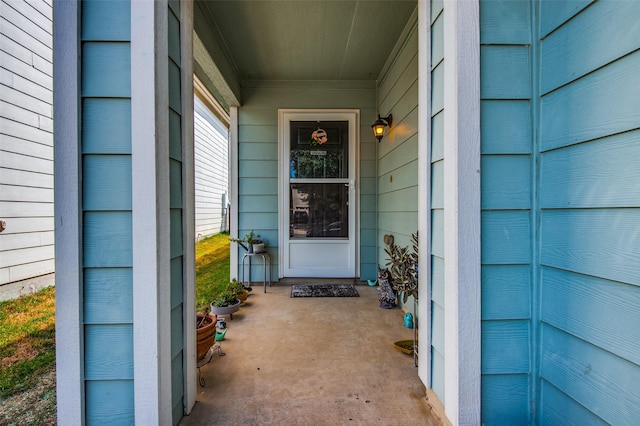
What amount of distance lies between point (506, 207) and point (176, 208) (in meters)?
1.34

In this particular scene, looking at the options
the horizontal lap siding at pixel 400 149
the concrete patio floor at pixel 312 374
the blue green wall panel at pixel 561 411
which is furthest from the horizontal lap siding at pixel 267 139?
the blue green wall panel at pixel 561 411

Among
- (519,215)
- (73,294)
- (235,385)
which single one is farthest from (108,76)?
(519,215)

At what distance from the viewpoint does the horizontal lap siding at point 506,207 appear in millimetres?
1078

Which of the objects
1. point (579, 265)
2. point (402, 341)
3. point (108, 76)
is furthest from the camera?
point (402, 341)

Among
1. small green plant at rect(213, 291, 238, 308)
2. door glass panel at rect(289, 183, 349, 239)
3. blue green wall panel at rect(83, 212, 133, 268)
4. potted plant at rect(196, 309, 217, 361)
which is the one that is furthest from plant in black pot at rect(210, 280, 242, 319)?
blue green wall panel at rect(83, 212, 133, 268)

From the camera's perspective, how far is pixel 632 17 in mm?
761

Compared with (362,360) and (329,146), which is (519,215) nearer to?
(362,360)

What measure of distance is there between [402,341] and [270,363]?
95 cm

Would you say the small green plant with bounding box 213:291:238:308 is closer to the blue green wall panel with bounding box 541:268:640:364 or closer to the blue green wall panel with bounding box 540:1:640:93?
the blue green wall panel with bounding box 541:268:640:364

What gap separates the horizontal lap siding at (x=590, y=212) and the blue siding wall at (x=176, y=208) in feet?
4.78

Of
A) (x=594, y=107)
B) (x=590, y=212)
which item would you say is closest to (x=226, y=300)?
(x=590, y=212)

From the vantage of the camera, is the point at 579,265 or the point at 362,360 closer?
the point at 579,265

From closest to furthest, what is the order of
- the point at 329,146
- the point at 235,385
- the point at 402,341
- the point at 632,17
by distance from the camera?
the point at 632,17 → the point at 235,385 → the point at 402,341 → the point at 329,146

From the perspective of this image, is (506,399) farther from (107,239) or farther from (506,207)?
(107,239)
